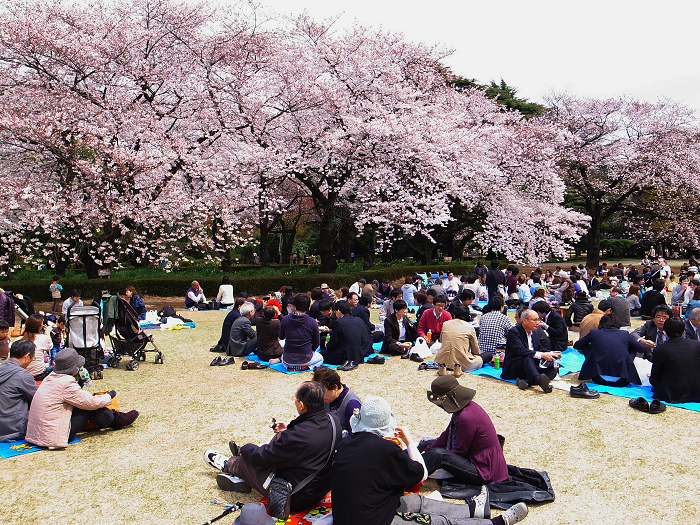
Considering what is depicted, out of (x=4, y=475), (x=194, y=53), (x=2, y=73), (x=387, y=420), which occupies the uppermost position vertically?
(x=194, y=53)

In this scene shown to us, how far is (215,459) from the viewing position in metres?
5.37

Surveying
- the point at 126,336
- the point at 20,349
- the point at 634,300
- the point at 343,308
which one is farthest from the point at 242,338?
the point at 634,300

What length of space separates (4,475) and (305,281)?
15.8 m

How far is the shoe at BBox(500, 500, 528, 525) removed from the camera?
4.21m

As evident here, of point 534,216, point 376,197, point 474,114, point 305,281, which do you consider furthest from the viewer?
point 474,114

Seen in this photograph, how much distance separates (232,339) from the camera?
1047cm

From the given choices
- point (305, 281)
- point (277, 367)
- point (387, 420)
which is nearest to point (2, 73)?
point (305, 281)

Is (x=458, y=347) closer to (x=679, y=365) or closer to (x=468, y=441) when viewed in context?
(x=679, y=365)

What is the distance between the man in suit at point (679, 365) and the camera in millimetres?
7008

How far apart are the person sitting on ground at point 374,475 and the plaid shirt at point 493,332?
5.75m

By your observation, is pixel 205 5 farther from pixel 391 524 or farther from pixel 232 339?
pixel 391 524

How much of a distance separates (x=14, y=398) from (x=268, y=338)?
14.8 feet

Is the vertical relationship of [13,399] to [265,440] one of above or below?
above

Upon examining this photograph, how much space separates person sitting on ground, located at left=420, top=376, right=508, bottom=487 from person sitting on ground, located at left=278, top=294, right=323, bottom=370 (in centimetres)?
461
